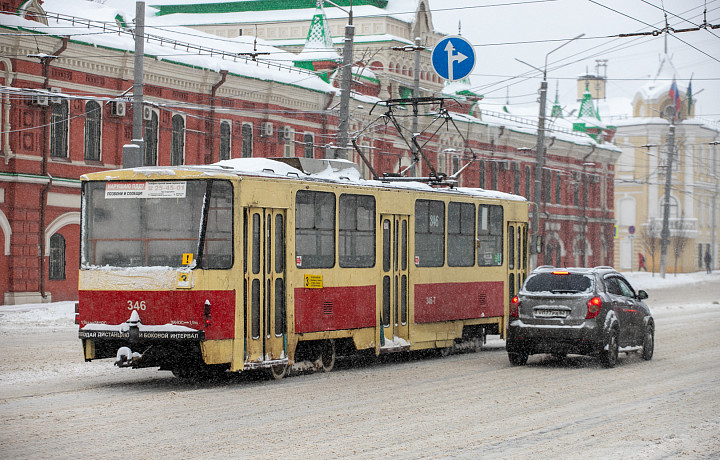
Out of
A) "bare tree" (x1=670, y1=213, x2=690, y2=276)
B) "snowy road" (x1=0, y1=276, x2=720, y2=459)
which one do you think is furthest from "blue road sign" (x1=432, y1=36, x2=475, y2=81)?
"bare tree" (x1=670, y1=213, x2=690, y2=276)

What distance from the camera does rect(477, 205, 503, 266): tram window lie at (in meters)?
21.5

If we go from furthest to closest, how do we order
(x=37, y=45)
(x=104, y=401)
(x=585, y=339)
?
(x=37, y=45) → (x=585, y=339) → (x=104, y=401)

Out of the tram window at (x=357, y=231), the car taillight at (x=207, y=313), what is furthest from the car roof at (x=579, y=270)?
the car taillight at (x=207, y=313)

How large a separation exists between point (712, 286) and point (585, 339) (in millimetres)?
52059

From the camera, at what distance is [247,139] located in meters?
43.8

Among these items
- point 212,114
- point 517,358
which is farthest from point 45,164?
point 517,358

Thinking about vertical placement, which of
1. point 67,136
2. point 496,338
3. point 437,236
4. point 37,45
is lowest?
point 496,338

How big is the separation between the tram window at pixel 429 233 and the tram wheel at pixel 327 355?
2.76 meters

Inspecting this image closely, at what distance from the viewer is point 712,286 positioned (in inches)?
2650

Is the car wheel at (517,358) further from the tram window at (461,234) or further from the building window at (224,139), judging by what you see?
the building window at (224,139)

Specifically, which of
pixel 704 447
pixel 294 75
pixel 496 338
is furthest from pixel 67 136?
pixel 704 447

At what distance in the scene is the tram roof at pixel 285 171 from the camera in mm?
15305

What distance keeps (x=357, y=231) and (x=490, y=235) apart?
479cm

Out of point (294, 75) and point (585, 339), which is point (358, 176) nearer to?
point (585, 339)
